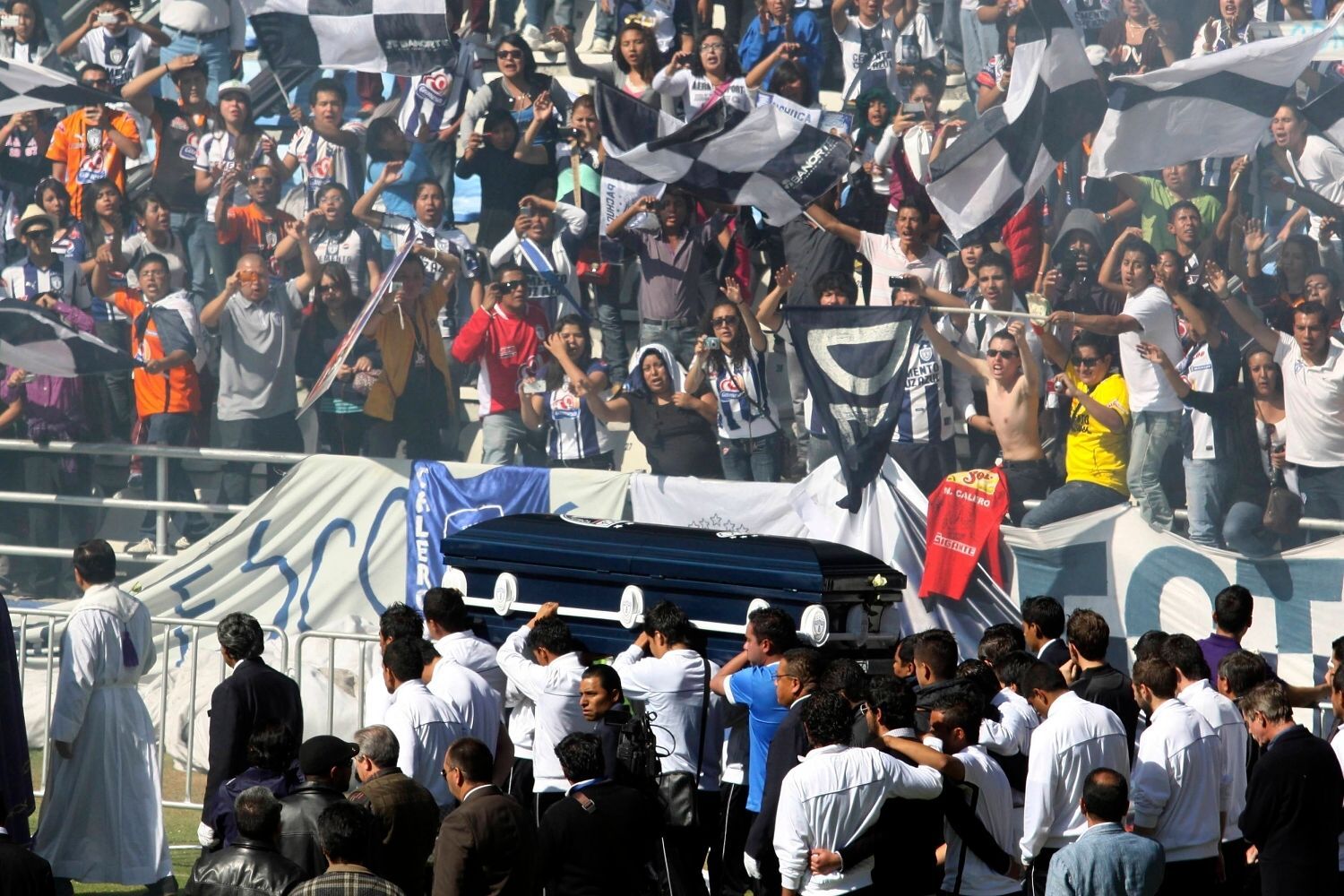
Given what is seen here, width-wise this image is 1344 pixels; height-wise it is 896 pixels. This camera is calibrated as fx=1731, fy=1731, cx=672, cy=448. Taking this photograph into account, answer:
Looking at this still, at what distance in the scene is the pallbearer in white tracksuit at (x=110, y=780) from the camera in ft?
23.5

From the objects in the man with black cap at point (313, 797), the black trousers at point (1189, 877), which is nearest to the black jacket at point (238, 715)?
the man with black cap at point (313, 797)

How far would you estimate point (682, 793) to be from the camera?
20.6ft

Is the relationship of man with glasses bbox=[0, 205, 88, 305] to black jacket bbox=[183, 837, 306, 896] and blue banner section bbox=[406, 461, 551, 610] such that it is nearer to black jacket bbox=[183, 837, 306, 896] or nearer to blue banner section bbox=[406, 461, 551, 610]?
blue banner section bbox=[406, 461, 551, 610]

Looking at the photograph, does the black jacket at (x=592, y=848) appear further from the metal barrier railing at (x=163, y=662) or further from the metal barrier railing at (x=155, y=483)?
the metal barrier railing at (x=155, y=483)

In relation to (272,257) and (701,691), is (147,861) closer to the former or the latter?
(701,691)

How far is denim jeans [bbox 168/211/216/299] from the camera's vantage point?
43.0 ft

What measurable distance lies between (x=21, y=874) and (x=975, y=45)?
8.19 metres

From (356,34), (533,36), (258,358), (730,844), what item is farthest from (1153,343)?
(258,358)

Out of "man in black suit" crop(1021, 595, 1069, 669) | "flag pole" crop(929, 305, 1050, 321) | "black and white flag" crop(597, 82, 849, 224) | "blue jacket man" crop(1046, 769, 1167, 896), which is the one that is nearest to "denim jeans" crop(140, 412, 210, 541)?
"black and white flag" crop(597, 82, 849, 224)

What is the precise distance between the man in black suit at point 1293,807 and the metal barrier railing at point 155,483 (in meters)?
8.39

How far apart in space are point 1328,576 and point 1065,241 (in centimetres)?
247

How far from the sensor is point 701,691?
6309mm

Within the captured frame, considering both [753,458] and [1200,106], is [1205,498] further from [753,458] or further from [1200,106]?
[753,458]

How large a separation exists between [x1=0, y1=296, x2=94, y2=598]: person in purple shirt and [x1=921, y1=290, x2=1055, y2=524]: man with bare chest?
22.7ft
